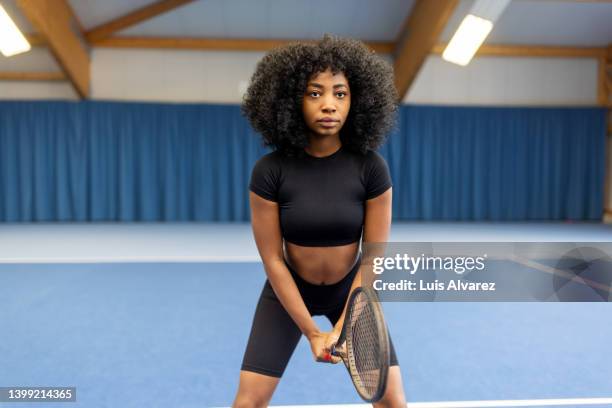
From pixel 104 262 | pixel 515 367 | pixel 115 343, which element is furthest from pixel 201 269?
pixel 515 367

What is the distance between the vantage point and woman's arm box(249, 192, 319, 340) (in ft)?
4.75

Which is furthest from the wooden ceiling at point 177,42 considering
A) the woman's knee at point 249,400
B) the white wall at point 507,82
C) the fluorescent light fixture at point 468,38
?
the woman's knee at point 249,400

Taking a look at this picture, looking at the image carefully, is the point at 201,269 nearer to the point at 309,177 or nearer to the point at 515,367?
the point at 515,367

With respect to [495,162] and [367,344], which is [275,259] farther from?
[495,162]

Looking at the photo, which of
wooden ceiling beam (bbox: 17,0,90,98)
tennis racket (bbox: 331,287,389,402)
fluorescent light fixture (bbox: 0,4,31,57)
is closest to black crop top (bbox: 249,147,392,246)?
tennis racket (bbox: 331,287,389,402)

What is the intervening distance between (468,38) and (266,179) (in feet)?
21.7

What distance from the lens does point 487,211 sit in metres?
10.5

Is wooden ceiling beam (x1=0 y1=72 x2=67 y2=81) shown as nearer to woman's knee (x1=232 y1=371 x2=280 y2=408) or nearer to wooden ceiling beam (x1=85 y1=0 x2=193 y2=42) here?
wooden ceiling beam (x1=85 y1=0 x2=193 y2=42)

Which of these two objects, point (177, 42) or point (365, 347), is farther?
point (177, 42)

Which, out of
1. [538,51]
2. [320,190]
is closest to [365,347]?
[320,190]

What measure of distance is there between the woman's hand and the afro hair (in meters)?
0.54

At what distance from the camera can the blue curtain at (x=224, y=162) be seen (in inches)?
384

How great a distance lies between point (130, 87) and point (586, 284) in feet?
29.1

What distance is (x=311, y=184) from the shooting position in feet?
4.74
